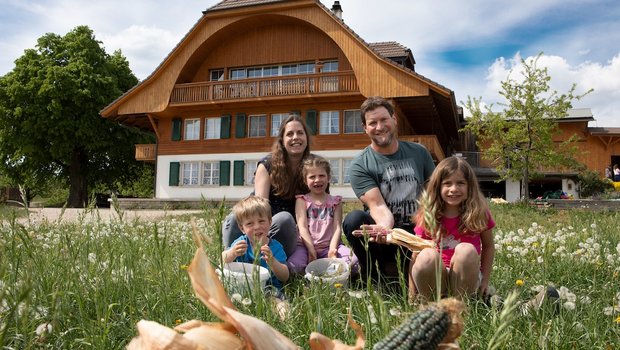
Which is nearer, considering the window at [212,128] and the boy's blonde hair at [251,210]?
the boy's blonde hair at [251,210]

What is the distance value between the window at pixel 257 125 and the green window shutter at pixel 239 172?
1.52m

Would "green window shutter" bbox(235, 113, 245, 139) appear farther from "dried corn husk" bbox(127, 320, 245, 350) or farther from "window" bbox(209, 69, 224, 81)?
"dried corn husk" bbox(127, 320, 245, 350)

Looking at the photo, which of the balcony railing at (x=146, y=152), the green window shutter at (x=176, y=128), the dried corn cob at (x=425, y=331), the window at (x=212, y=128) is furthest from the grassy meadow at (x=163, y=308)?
the balcony railing at (x=146, y=152)

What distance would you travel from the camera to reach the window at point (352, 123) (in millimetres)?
22875

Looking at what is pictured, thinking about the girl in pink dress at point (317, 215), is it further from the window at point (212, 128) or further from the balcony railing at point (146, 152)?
the balcony railing at point (146, 152)

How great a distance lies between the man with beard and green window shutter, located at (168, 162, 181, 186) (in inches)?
887

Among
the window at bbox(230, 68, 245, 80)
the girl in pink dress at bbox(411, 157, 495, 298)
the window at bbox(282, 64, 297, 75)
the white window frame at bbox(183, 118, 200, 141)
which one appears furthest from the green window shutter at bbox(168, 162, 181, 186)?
the girl in pink dress at bbox(411, 157, 495, 298)

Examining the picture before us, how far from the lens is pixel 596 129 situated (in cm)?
3158

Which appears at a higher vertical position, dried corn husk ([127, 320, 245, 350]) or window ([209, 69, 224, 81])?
window ([209, 69, 224, 81])

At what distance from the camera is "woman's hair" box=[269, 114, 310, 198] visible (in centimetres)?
429

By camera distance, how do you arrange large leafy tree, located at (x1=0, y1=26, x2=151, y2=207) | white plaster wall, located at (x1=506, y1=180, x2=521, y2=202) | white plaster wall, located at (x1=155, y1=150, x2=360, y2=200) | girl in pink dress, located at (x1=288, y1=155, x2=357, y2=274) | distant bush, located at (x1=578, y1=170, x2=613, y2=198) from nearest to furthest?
girl in pink dress, located at (x1=288, y1=155, x2=357, y2=274) < white plaster wall, located at (x1=155, y1=150, x2=360, y2=200) < distant bush, located at (x1=578, y1=170, x2=613, y2=198) < white plaster wall, located at (x1=506, y1=180, x2=521, y2=202) < large leafy tree, located at (x1=0, y1=26, x2=151, y2=207)

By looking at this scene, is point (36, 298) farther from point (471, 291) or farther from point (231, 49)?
point (231, 49)

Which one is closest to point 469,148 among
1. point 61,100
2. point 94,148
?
point 94,148

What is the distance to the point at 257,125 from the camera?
24.9 meters
